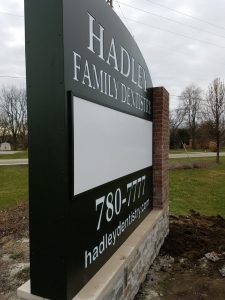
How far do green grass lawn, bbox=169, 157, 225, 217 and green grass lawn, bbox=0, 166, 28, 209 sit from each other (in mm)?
4683

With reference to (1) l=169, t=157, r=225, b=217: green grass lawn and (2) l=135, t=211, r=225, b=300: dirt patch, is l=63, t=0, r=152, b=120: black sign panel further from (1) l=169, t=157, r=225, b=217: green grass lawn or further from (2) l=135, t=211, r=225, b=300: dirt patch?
(1) l=169, t=157, r=225, b=217: green grass lawn

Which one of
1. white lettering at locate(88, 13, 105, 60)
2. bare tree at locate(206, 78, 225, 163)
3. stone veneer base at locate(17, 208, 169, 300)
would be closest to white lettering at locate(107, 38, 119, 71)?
white lettering at locate(88, 13, 105, 60)

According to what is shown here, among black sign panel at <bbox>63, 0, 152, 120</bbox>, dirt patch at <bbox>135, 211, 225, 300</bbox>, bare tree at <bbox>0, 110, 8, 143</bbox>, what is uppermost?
bare tree at <bbox>0, 110, 8, 143</bbox>

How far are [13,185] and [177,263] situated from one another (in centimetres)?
889

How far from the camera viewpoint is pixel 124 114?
13.6ft

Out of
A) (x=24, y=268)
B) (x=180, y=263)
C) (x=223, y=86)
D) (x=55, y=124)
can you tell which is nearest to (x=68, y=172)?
(x=55, y=124)

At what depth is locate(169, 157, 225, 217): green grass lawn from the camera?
1004 cm

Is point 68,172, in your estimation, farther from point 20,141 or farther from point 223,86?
point 20,141

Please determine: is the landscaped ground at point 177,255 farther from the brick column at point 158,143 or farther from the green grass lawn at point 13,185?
the brick column at point 158,143

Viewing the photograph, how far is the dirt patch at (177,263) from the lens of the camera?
14.6 ft

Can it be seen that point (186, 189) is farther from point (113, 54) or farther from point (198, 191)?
point (113, 54)

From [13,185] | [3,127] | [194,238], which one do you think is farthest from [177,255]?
[3,127]

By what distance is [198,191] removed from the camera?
41.1ft

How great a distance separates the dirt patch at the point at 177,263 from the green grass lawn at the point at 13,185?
2.93m
